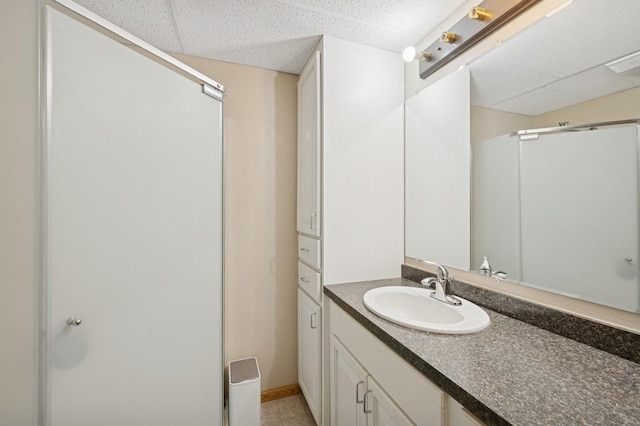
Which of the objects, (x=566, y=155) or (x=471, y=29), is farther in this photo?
(x=471, y=29)

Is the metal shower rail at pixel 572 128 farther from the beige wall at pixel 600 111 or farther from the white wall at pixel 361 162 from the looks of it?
the white wall at pixel 361 162

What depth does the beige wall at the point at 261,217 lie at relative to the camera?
66.6 inches

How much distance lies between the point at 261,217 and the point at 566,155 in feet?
5.18

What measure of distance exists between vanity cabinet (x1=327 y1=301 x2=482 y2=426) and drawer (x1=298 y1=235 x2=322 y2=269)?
25 cm

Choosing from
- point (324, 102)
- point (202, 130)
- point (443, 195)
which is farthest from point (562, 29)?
point (202, 130)

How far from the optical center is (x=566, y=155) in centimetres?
82

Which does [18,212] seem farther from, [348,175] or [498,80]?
[498,80]

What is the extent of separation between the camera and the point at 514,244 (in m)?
0.98

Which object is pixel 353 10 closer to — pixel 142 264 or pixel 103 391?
pixel 142 264

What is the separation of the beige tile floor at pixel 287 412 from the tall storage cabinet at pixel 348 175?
138 mm

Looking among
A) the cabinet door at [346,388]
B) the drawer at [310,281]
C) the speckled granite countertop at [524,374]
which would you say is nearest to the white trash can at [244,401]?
the cabinet door at [346,388]

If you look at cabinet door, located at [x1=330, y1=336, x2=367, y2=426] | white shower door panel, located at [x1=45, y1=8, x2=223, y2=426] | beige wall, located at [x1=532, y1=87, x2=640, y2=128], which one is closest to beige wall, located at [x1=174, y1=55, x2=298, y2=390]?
white shower door panel, located at [x1=45, y1=8, x2=223, y2=426]

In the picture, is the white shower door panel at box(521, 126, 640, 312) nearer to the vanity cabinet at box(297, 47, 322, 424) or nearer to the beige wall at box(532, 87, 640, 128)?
the beige wall at box(532, 87, 640, 128)

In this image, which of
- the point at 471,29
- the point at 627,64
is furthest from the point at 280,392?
the point at 471,29
